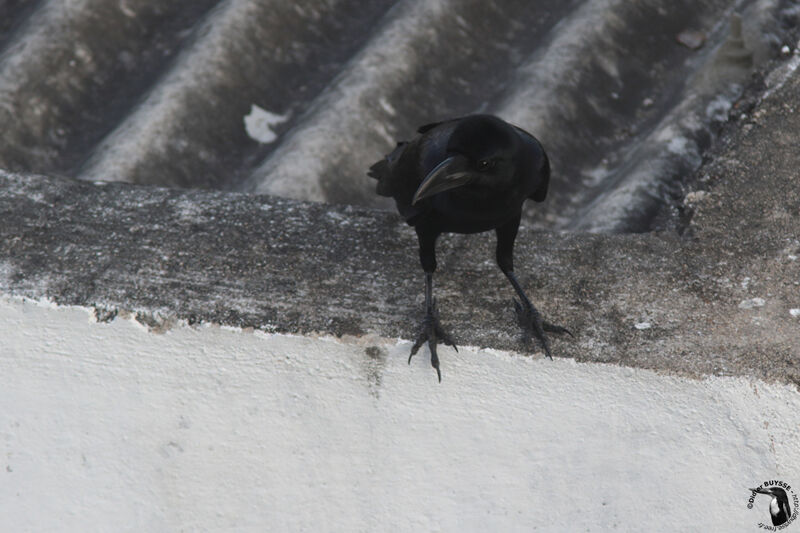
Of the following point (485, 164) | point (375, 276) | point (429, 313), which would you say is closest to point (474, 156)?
point (485, 164)

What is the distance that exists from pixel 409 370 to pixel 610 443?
17.3 inches

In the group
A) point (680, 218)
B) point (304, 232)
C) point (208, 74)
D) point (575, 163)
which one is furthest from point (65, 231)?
point (575, 163)

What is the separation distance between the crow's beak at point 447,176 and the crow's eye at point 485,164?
0.03 meters

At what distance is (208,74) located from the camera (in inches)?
127

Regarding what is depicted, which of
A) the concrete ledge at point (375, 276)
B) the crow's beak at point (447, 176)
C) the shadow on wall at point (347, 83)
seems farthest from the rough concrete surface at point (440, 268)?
the shadow on wall at point (347, 83)

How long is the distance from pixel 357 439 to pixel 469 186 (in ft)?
1.84

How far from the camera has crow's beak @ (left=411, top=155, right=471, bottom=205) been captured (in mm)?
1562

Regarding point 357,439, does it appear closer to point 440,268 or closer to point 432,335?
point 432,335

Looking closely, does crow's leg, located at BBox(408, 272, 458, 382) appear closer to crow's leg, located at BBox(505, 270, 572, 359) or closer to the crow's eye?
crow's leg, located at BBox(505, 270, 572, 359)

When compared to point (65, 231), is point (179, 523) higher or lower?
lower

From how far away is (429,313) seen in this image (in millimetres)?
1789

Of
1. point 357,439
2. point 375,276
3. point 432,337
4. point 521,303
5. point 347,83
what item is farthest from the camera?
point 347,83

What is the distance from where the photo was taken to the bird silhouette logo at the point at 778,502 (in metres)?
1.48

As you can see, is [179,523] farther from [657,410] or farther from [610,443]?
[657,410]
